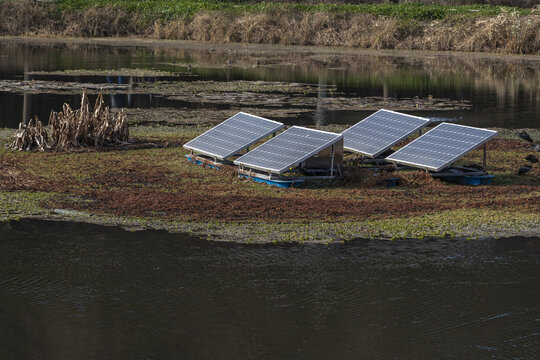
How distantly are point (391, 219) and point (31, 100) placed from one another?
18.2m

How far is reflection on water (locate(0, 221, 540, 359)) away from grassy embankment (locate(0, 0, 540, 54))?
1565 inches

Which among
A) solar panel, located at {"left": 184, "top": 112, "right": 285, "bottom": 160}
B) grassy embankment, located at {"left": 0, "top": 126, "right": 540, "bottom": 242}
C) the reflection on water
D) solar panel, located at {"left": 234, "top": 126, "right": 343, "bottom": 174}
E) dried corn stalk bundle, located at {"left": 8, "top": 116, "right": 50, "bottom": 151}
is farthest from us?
dried corn stalk bundle, located at {"left": 8, "top": 116, "right": 50, "bottom": 151}

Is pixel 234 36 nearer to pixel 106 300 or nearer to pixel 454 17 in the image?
pixel 454 17

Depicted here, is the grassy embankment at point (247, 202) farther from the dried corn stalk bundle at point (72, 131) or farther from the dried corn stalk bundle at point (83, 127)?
the dried corn stalk bundle at point (83, 127)

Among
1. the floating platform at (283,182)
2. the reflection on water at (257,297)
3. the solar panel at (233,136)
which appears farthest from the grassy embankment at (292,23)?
the reflection on water at (257,297)

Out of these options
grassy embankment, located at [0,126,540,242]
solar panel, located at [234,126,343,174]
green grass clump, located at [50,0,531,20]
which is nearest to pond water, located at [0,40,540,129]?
green grass clump, located at [50,0,531,20]

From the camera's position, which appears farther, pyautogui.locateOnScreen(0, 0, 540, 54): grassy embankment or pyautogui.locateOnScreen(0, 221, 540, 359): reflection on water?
pyautogui.locateOnScreen(0, 0, 540, 54): grassy embankment

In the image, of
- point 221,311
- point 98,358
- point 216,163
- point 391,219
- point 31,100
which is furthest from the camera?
point 31,100

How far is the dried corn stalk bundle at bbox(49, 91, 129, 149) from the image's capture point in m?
21.0

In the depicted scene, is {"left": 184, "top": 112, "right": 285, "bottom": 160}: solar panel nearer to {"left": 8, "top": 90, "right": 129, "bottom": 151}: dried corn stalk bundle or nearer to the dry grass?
{"left": 8, "top": 90, "right": 129, "bottom": 151}: dried corn stalk bundle

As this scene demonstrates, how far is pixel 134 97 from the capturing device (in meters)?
32.1

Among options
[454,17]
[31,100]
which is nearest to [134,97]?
[31,100]

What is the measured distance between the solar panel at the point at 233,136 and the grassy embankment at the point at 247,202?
449 mm

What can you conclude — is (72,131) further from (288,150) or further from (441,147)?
(441,147)
